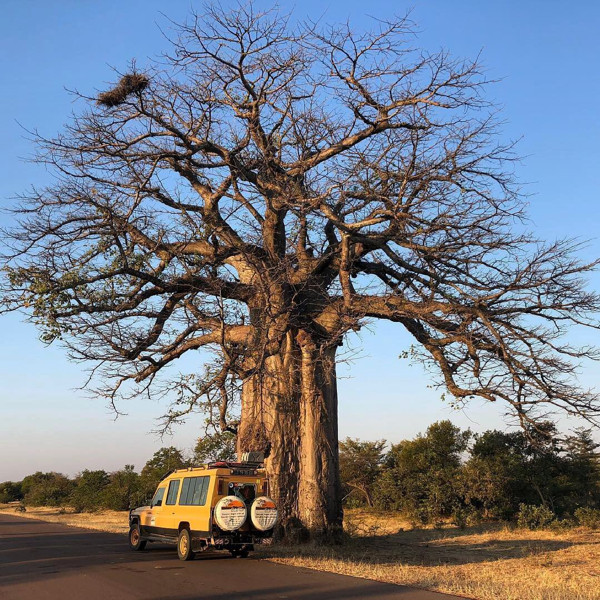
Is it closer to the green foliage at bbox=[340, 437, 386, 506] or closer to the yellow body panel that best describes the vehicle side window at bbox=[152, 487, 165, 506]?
the yellow body panel

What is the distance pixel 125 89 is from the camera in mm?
12531

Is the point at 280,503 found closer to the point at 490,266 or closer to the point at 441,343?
the point at 441,343

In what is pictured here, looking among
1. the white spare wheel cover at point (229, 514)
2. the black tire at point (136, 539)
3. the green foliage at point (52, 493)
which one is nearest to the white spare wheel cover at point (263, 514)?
the white spare wheel cover at point (229, 514)

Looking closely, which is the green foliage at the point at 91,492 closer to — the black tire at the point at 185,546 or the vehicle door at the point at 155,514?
the vehicle door at the point at 155,514

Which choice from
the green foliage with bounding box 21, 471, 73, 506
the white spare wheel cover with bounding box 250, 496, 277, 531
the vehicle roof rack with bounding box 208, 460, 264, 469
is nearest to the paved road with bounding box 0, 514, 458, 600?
the white spare wheel cover with bounding box 250, 496, 277, 531

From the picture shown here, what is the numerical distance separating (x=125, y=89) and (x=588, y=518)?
1528 cm

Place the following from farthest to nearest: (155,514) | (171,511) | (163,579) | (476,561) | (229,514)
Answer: (155,514), (171,511), (476,561), (229,514), (163,579)

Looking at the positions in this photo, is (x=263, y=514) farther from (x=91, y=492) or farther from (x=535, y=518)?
(x=91, y=492)

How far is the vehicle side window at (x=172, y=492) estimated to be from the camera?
1265cm

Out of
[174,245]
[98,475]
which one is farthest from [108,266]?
[98,475]

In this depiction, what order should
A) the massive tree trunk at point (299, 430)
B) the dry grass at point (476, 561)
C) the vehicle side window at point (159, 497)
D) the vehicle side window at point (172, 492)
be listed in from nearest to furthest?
the dry grass at point (476, 561), the vehicle side window at point (172, 492), the vehicle side window at point (159, 497), the massive tree trunk at point (299, 430)

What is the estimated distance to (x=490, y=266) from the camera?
556 inches

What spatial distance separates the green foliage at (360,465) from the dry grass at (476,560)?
33.5 ft

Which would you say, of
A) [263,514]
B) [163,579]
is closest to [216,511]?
[263,514]
